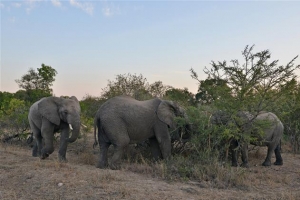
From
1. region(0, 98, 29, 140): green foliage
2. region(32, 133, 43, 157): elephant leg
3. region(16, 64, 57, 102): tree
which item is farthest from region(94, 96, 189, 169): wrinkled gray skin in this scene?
region(16, 64, 57, 102): tree

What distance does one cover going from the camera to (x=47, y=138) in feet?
31.4

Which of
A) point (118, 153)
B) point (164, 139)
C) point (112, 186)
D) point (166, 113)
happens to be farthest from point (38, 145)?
point (112, 186)

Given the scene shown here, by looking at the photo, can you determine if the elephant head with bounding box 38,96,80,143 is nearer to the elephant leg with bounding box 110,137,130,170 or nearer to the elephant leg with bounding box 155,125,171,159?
the elephant leg with bounding box 110,137,130,170

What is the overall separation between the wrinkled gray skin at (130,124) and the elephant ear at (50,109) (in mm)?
1263

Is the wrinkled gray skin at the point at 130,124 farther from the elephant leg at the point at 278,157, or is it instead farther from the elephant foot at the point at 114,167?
the elephant leg at the point at 278,157

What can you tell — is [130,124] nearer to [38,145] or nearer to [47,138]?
[47,138]

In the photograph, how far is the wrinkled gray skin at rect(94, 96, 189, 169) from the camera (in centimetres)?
891

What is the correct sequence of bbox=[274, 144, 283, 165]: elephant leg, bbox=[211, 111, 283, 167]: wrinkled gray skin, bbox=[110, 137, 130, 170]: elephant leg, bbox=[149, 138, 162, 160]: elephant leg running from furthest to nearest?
bbox=[274, 144, 283, 165]: elephant leg → bbox=[149, 138, 162, 160]: elephant leg → bbox=[110, 137, 130, 170]: elephant leg → bbox=[211, 111, 283, 167]: wrinkled gray skin

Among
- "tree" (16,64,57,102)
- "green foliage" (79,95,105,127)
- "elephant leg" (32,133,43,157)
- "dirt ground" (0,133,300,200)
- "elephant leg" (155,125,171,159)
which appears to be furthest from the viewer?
"tree" (16,64,57,102)

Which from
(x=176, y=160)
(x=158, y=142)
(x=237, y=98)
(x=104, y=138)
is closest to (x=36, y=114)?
(x=104, y=138)

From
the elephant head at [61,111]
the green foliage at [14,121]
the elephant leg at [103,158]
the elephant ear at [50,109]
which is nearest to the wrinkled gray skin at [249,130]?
the elephant leg at [103,158]

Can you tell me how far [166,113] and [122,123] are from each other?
1.24 m

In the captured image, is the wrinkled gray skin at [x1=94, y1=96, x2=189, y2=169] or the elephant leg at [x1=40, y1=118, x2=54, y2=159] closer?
the wrinkled gray skin at [x1=94, y1=96, x2=189, y2=169]

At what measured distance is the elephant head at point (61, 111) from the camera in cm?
933
